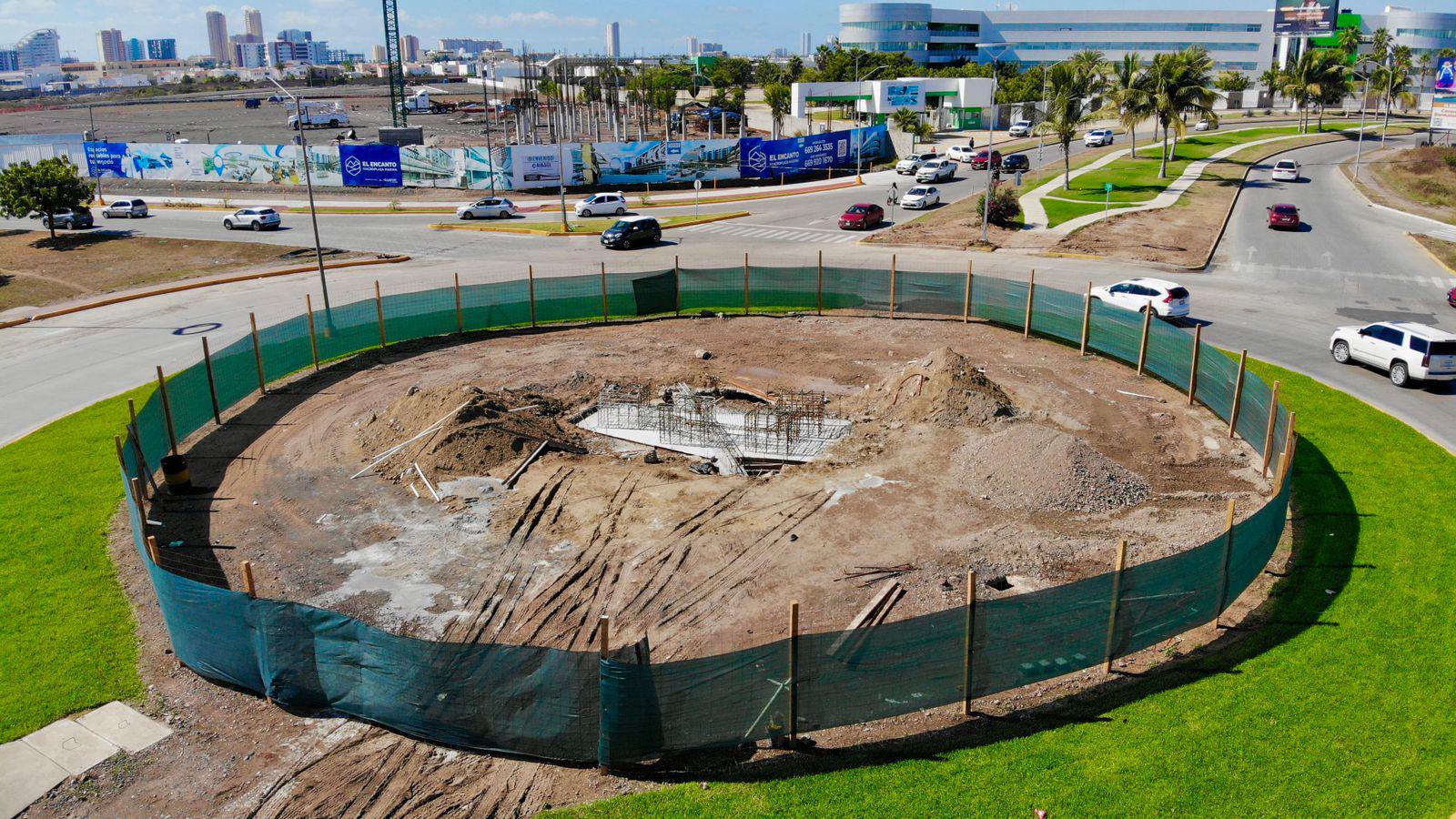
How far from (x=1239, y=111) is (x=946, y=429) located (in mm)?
116581

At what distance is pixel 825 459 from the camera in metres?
22.1

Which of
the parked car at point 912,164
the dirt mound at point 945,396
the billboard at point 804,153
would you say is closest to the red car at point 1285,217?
the parked car at point 912,164

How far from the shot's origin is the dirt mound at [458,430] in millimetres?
21797

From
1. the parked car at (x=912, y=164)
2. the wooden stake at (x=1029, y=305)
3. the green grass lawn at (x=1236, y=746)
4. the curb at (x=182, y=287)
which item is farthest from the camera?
the parked car at (x=912, y=164)

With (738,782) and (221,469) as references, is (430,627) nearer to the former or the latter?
(738,782)

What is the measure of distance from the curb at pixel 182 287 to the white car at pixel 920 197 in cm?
2861

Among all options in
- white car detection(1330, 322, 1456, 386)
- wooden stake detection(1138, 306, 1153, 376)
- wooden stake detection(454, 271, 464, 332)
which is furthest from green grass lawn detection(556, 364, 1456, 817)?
wooden stake detection(454, 271, 464, 332)

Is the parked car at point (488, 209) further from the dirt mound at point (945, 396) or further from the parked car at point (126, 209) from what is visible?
the dirt mound at point (945, 396)

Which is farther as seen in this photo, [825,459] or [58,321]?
[58,321]

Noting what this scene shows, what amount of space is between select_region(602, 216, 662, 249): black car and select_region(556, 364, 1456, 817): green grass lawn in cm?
3722

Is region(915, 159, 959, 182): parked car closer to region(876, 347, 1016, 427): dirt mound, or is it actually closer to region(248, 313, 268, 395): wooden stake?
region(876, 347, 1016, 427): dirt mound

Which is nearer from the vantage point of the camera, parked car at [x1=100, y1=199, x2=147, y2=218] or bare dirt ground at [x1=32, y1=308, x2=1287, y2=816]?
bare dirt ground at [x1=32, y1=308, x2=1287, y2=816]

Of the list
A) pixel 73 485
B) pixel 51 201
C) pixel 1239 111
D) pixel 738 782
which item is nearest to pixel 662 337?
pixel 73 485

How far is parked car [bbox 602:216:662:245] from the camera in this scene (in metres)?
49.0
